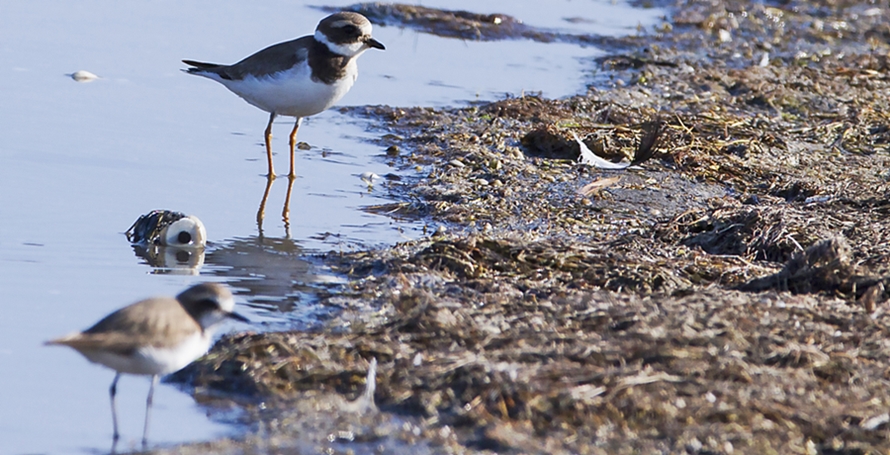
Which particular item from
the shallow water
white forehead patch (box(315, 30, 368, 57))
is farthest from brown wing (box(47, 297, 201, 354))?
white forehead patch (box(315, 30, 368, 57))

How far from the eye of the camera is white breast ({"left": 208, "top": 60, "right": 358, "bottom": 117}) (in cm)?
709

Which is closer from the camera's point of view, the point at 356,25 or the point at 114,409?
the point at 114,409

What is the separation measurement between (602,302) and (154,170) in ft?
11.3

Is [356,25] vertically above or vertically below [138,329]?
above

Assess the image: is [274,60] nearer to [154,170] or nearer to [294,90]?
[294,90]

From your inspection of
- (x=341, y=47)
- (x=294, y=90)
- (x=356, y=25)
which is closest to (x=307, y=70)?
(x=294, y=90)

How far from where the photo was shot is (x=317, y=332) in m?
4.44

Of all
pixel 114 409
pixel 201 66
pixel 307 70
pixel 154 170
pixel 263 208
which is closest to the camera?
pixel 114 409

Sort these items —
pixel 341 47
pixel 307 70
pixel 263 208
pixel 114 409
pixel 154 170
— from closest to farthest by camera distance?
pixel 114 409, pixel 263 208, pixel 154 170, pixel 307 70, pixel 341 47

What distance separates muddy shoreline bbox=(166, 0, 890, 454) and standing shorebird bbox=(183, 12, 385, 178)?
800 millimetres

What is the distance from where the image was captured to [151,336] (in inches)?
138

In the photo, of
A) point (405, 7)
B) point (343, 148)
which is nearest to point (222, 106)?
point (343, 148)

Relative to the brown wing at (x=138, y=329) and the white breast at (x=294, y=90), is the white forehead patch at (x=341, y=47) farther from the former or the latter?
the brown wing at (x=138, y=329)

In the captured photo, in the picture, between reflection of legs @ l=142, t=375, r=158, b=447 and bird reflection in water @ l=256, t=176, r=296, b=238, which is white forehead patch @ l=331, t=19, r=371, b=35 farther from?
reflection of legs @ l=142, t=375, r=158, b=447
